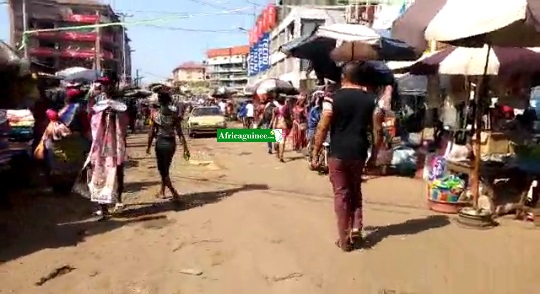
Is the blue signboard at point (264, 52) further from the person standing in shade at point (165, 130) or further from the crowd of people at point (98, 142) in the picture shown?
the person standing in shade at point (165, 130)

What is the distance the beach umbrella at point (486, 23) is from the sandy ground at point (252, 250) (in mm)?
2253

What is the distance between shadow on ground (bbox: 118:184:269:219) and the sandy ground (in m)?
0.03

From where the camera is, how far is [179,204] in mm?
8086

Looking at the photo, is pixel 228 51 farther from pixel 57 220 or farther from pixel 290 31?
pixel 57 220

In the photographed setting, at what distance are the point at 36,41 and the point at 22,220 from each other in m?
69.0

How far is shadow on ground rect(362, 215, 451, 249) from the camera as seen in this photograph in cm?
587

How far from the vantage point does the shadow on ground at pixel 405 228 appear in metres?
5.87

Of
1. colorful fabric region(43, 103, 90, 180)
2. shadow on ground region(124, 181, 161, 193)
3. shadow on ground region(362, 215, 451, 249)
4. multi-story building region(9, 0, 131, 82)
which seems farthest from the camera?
multi-story building region(9, 0, 131, 82)

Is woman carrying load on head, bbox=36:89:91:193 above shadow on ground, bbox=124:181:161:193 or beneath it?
above

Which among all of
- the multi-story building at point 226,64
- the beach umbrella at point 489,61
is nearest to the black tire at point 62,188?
the beach umbrella at point 489,61

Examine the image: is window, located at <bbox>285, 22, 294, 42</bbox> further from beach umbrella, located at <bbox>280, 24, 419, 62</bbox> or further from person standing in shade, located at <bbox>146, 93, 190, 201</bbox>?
person standing in shade, located at <bbox>146, 93, 190, 201</bbox>

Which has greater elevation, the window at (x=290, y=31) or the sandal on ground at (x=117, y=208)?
the window at (x=290, y=31)

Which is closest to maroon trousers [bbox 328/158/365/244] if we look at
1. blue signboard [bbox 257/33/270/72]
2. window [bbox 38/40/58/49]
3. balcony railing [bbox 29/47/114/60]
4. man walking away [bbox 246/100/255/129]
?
man walking away [bbox 246/100/255/129]

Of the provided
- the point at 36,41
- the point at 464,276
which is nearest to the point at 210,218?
the point at 464,276
